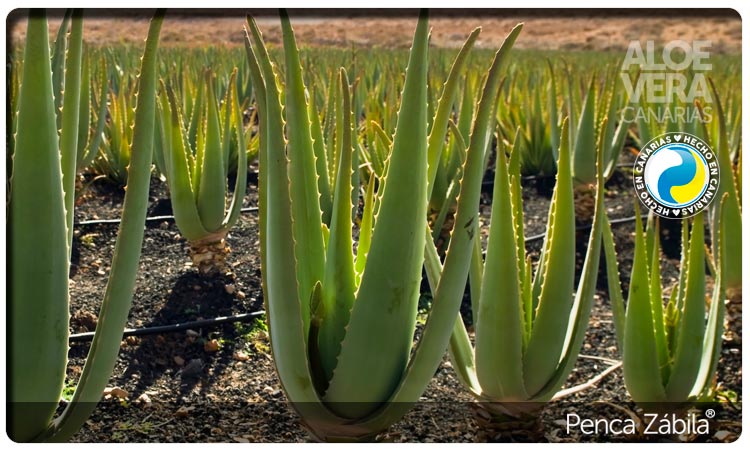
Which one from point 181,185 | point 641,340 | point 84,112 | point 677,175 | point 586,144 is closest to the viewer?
point 641,340

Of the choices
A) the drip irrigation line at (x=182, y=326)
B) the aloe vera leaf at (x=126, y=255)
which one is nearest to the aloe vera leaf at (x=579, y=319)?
the aloe vera leaf at (x=126, y=255)

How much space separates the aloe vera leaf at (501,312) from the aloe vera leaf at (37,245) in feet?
1.32

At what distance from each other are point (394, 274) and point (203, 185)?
1.05 meters

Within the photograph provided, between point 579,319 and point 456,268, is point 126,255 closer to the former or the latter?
point 456,268

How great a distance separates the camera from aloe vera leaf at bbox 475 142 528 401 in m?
0.78

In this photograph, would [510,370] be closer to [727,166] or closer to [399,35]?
[727,166]

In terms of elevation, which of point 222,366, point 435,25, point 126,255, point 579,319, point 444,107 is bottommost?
point 222,366

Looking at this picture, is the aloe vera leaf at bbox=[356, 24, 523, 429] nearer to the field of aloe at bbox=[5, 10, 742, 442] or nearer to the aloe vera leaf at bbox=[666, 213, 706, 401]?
the field of aloe at bbox=[5, 10, 742, 442]

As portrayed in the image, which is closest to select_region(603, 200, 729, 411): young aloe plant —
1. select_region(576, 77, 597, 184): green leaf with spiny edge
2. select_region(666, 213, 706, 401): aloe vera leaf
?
select_region(666, 213, 706, 401): aloe vera leaf

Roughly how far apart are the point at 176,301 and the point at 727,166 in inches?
38.8

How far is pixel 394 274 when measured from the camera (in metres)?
0.68

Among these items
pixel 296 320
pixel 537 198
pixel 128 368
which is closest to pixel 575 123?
pixel 537 198

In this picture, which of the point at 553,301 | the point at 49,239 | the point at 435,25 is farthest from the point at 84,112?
the point at 553,301

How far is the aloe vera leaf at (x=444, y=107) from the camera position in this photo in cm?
66
